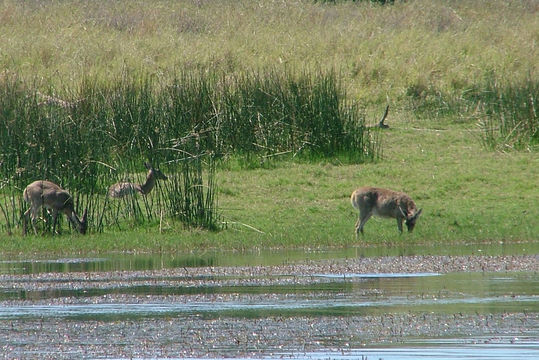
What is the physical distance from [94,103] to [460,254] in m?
9.59

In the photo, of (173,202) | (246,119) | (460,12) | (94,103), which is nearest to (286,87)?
(246,119)

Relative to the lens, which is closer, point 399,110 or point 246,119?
point 246,119

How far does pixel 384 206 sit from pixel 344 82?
12.3 meters

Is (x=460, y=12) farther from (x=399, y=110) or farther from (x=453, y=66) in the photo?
(x=399, y=110)

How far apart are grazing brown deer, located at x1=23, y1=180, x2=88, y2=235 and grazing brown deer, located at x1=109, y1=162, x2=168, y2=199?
113 cm

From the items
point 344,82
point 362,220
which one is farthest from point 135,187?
point 344,82

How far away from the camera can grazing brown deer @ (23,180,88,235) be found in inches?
706

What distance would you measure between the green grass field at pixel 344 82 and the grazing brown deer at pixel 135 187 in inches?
33.3

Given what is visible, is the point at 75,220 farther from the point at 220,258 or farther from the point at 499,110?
the point at 499,110

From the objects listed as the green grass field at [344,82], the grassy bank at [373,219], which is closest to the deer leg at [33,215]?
the green grass field at [344,82]

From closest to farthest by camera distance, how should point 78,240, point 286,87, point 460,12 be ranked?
point 78,240 < point 286,87 < point 460,12

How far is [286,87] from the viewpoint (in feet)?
79.8

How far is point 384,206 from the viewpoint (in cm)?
1864

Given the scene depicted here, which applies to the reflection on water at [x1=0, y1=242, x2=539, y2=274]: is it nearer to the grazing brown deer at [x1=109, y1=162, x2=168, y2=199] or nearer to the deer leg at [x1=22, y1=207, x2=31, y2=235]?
the deer leg at [x1=22, y1=207, x2=31, y2=235]
